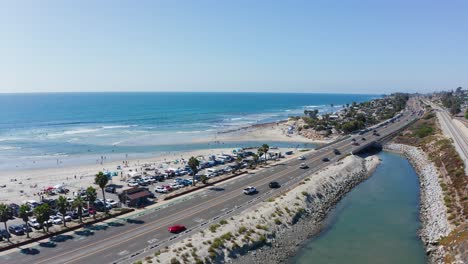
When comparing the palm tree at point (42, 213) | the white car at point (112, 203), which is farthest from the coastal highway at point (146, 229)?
the white car at point (112, 203)

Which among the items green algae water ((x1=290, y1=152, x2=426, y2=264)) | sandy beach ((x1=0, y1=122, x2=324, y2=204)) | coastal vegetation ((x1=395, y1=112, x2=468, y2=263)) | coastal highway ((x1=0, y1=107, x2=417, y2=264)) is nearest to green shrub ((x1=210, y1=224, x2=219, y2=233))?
coastal highway ((x1=0, y1=107, x2=417, y2=264))

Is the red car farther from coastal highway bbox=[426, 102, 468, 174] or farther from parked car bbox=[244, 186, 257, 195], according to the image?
coastal highway bbox=[426, 102, 468, 174]

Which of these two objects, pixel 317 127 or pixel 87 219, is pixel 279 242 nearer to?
Answer: pixel 87 219

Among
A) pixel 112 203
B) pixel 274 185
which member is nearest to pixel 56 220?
pixel 112 203

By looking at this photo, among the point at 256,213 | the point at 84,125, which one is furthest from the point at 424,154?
the point at 84,125

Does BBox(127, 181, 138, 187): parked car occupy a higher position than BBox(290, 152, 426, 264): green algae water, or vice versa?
BBox(127, 181, 138, 187): parked car

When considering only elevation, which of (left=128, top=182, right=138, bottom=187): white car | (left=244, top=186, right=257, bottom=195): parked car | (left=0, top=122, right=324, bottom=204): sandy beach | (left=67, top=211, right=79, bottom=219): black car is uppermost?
(left=244, top=186, right=257, bottom=195): parked car
